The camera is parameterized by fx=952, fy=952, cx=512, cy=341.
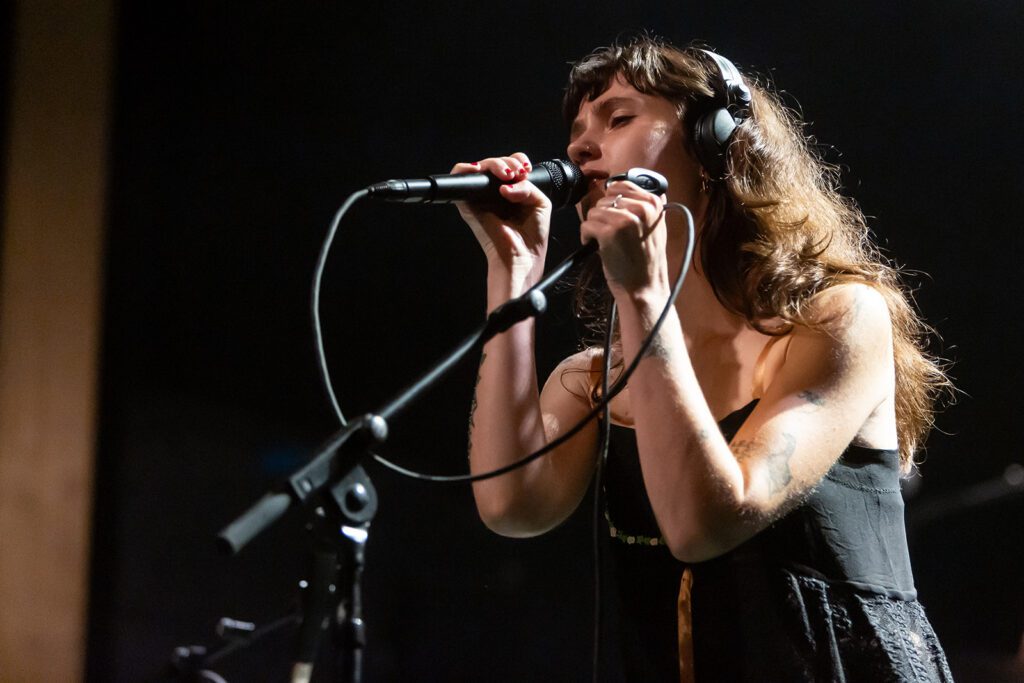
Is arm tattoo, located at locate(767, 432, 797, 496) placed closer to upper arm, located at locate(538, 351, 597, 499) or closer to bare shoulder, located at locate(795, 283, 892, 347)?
bare shoulder, located at locate(795, 283, 892, 347)

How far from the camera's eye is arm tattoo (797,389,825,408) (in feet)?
3.92

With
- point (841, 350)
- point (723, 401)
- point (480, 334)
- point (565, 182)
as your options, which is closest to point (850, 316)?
point (841, 350)

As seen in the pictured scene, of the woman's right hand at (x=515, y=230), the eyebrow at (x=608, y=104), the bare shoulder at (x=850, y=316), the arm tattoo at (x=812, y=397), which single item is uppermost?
the eyebrow at (x=608, y=104)

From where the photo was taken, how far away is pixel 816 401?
3.92ft

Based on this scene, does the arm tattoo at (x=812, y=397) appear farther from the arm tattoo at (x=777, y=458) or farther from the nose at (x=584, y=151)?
the nose at (x=584, y=151)

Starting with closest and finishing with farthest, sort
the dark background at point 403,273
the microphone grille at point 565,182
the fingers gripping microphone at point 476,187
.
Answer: the fingers gripping microphone at point 476,187
the microphone grille at point 565,182
the dark background at point 403,273

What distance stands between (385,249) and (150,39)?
69cm

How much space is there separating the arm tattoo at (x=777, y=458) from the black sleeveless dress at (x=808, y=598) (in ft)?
0.35

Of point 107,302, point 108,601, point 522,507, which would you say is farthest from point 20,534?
point 522,507

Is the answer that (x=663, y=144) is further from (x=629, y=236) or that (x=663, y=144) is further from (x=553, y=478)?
(x=553, y=478)

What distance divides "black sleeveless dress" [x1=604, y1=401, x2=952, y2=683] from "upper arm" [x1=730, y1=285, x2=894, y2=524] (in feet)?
0.28

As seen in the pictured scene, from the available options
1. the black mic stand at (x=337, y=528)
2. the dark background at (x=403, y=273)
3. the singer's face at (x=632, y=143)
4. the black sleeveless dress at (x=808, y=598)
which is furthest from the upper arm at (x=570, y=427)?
the black mic stand at (x=337, y=528)

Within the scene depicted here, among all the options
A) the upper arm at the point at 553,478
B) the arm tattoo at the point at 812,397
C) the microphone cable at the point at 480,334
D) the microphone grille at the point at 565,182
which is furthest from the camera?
the upper arm at the point at 553,478

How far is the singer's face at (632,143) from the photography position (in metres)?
1.41
